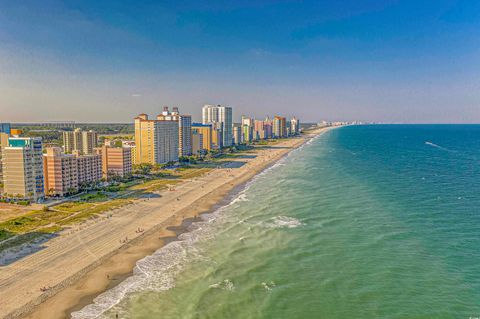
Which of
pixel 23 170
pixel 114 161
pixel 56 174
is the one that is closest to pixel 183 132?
pixel 114 161

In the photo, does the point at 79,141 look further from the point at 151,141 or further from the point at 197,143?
the point at 197,143

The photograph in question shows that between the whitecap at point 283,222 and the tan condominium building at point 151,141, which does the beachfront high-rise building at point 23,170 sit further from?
the tan condominium building at point 151,141

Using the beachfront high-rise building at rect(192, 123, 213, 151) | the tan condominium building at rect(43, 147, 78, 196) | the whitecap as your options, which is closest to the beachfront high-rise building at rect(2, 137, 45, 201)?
the tan condominium building at rect(43, 147, 78, 196)

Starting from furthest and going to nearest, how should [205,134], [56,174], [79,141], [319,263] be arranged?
[205,134]
[79,141]
[56,174]
[319,263]

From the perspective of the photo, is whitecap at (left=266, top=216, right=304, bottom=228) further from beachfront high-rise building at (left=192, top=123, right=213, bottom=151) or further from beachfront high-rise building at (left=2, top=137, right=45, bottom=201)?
beachfront high-rise building at (left=192, top=123, right=213, bottom=151)

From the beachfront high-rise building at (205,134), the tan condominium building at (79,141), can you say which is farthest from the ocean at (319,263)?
the beachfront high-rise building at (205,134)
